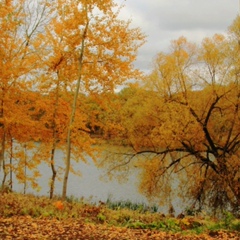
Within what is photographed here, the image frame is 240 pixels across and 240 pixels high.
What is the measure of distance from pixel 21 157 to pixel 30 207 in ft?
20.5

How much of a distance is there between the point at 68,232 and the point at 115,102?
26.0 feet

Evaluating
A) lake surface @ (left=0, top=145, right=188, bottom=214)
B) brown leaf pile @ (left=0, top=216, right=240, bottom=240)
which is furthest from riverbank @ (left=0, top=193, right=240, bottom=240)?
lake surface @ (left=0, top=145, right=188, bottom=214)

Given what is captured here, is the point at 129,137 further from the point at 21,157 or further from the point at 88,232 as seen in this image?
the point at 88,232

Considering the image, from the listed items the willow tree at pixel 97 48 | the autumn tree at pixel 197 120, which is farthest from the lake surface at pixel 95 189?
the willow tree at pixel 97 48

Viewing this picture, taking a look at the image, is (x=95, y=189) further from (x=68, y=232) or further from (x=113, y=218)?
(x=68, y=232)

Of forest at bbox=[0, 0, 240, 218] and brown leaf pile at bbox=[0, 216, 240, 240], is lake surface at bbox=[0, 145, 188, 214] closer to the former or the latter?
forest at bbox=[0, 0, 240, 218]

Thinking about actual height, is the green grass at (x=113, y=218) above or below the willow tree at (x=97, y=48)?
below

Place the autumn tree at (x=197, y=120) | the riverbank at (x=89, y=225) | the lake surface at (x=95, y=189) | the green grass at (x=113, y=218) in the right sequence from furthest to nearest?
the lake surface at (x=95, y=189), the autumn tree at (x=197, y=120), the green grass at (x=113, y=218), the riverbank at (x=89, y=225)

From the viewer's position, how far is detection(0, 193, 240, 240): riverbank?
6.79m

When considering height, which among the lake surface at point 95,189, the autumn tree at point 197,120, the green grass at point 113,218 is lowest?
the lake surface at point 95,189

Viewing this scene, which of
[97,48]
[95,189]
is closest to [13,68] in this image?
[97,48]

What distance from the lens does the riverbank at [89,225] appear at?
6.79 metres

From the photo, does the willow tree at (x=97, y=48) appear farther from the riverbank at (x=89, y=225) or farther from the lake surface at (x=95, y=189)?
the lake surface at (x=95, y=189)

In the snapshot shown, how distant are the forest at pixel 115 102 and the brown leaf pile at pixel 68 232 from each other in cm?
406
